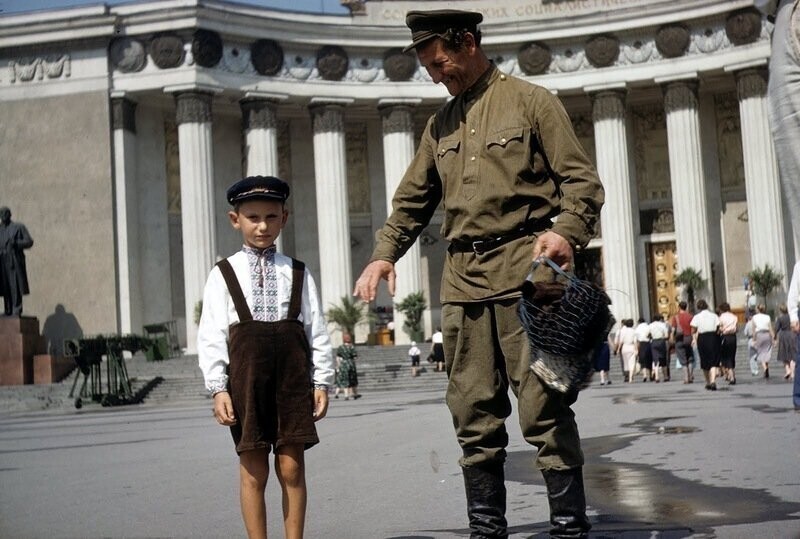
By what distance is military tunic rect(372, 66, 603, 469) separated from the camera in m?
4.30

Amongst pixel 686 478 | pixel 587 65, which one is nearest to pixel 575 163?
pixel 686 478

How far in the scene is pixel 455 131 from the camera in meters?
4.77

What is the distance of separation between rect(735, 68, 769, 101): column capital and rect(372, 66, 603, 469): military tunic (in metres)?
35.4

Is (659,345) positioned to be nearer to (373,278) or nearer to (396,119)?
(396,119)

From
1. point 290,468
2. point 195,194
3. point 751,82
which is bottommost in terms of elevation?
point 290,468

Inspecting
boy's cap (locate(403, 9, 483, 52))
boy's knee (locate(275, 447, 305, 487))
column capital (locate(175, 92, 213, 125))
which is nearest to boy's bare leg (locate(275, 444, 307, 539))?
boy's knee (locate(275, 447, 305, 487))

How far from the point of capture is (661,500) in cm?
581

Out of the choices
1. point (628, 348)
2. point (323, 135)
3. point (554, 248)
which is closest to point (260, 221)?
point (554, 248)

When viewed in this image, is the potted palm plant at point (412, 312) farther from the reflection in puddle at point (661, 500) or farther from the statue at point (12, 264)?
the reflection in puddle at point (661, 500)

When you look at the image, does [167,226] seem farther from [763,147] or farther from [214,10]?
[763,147]

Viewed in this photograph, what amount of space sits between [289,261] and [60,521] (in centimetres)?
250

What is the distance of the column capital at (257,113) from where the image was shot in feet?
128

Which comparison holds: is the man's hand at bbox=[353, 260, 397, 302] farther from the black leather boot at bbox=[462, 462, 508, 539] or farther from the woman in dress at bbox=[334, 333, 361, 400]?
the woman in dress at bbox=[334, 333, 361, 400]

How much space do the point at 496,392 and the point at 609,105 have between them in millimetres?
36990
